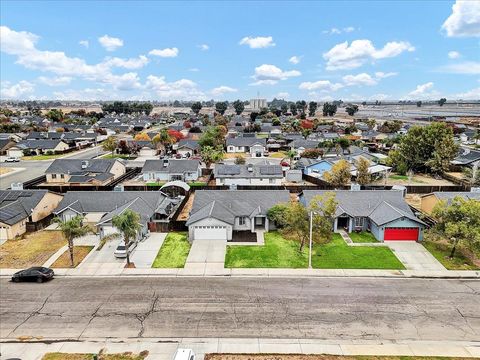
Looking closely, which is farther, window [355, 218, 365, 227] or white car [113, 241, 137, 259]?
window [355, 218, 365, 227]

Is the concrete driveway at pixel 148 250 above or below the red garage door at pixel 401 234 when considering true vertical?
below

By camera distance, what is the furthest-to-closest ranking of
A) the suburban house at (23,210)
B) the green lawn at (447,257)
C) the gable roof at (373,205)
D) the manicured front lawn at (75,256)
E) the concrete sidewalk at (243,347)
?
1. the suburban house at (23,210)
2. the gable roof at (373,205)
3. the manicured front lawn at (75,256)
4. the green lawn at (447,257)
5. the concrete sidewalk at (243,347)

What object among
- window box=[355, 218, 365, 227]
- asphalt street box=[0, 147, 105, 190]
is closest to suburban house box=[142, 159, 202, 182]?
asphalt street box=[0, 147, 105, 190]

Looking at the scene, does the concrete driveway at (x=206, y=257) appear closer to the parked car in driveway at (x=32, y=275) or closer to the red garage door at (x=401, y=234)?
the parked car in driveway at (x=32, y=275)

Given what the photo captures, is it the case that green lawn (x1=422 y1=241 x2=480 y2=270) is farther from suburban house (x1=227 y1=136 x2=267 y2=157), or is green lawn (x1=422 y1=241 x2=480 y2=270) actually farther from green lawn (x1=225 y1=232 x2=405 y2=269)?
suburban house (x1=227 y1=136 x2=267 y2=157)

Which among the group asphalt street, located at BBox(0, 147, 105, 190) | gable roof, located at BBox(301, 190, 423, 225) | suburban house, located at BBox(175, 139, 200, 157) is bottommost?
asphalt street, located at BBox(0, 147, 105, 190)

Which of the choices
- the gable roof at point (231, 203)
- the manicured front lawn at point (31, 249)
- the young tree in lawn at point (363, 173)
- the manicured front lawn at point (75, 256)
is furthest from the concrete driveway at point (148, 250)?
the young tree in lawn at point (363, 173)
